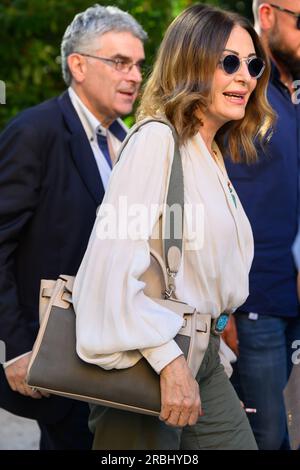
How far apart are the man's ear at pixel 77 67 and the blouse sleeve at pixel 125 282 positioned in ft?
4.90

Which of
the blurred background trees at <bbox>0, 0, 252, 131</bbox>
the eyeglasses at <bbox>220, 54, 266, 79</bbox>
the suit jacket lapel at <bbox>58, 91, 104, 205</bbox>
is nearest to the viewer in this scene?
the eyeglasses at <bbox>220, 54, 266, 79</bbox>

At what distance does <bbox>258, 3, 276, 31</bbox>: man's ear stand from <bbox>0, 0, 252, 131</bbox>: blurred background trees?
1767 millimetres

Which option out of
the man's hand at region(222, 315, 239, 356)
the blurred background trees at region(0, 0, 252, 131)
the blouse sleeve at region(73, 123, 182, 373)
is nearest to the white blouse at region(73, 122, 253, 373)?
the blouse sleeve at region(73, 123, 182, 373)

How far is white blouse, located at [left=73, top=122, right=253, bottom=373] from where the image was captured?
9.17ft

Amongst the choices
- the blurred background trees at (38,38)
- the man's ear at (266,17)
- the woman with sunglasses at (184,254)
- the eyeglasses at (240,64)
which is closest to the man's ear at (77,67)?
the man's ear at (266,17)

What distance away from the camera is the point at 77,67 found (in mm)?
4355

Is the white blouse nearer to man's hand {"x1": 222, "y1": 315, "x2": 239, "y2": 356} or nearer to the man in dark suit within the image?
the man in dark suit

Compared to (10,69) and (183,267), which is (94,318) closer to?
(183,267)

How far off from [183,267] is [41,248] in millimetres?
963

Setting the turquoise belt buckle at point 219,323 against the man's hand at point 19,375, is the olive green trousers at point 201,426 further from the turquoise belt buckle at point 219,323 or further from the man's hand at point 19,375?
the man's hand at point 19,375

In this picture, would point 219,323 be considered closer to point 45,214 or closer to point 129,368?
point 129,368

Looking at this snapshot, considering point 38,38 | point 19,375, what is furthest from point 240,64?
point 38,38
